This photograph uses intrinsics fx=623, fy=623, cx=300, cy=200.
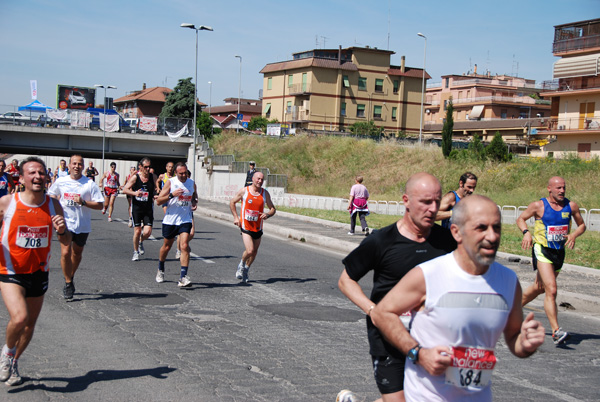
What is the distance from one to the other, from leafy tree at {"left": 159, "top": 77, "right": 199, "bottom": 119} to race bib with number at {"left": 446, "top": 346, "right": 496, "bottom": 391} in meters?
71.7

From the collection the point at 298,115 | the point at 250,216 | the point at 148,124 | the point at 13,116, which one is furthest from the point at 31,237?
the point at 298,115

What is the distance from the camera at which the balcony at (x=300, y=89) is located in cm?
7272

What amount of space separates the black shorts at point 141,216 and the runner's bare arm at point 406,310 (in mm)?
10829

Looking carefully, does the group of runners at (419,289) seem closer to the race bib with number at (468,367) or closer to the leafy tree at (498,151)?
the race bib with number at (468,367)

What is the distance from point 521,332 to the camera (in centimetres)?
305

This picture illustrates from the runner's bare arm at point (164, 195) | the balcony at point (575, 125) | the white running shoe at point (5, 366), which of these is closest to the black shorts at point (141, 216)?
the runner's bare arm at point (164, 195)

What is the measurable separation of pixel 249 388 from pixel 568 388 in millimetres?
2982

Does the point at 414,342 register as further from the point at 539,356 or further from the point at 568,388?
the point at 539,356

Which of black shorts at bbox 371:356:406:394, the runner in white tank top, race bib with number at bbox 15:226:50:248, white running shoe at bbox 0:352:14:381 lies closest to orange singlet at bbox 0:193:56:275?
race bib with number at bbox 15:226:50:248

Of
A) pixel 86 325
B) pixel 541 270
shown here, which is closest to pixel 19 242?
pixel 86 325

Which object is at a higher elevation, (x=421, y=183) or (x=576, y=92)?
(x=576, y=92)

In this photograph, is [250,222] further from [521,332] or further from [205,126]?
[205,126]

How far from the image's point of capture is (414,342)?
3.10 m

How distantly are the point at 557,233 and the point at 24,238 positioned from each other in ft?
20.6
